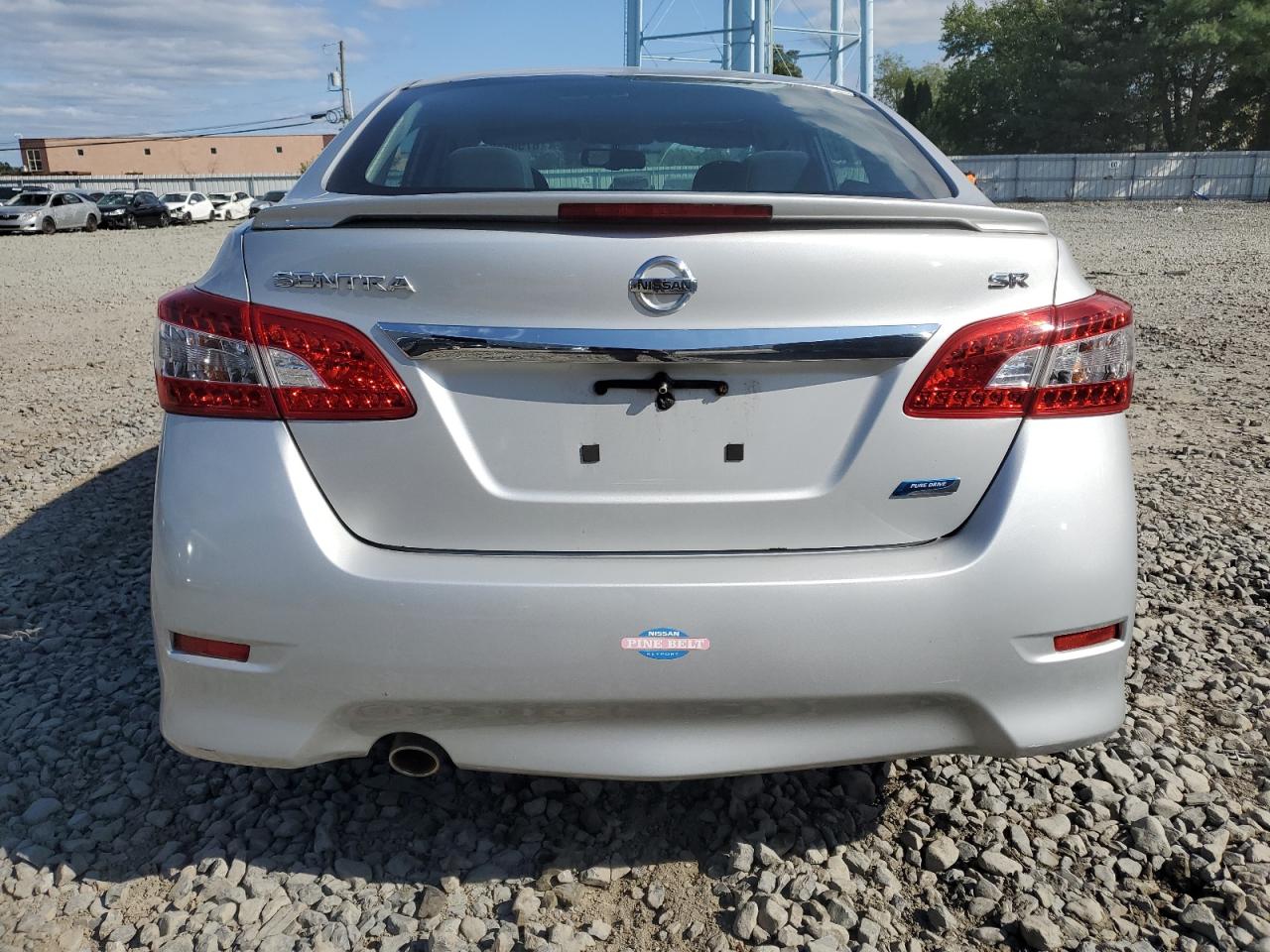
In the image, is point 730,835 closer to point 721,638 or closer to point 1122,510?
point 721,638

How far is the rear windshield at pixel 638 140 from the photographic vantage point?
2.46 meters

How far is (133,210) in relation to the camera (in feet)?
117

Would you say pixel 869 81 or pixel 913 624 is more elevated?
pixel 869 81

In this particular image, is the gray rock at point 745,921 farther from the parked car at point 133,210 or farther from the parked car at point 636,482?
the parked car at point 133,210

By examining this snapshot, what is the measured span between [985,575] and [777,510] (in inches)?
15.2

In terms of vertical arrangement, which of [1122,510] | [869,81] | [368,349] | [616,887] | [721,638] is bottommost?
[616,887]

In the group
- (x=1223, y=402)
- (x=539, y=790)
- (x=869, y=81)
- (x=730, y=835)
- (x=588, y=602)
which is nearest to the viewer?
(x=588, y=602)

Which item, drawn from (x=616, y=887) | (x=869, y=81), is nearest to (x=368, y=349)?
(x=616, y=887)

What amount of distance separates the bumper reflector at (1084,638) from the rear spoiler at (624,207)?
777mm

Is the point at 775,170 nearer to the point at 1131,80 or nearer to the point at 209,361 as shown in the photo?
the point at 209,361

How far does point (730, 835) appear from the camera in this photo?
236 centimetres

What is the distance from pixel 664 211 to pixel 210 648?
1160 millimetres

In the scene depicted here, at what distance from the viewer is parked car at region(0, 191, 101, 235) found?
101 feet

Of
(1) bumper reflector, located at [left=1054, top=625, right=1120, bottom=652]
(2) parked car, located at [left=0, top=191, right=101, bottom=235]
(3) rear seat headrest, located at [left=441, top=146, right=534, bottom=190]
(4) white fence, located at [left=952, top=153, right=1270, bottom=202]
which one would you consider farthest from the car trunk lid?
(4) white fence, located at [left=952, top=153, right=1270, bottom=202]
